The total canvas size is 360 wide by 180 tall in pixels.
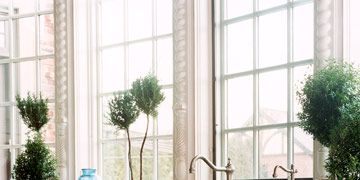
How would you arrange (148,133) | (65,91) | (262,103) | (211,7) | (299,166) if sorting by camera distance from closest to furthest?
(299,166), (262,103), (211,7), (148,133), (65,91)

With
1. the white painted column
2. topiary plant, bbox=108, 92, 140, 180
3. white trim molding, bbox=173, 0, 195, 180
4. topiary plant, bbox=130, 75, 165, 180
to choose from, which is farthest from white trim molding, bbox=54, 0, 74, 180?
the white painted column

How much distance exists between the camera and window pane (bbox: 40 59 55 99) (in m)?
5.82

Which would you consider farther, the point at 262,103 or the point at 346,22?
the point at 262,103

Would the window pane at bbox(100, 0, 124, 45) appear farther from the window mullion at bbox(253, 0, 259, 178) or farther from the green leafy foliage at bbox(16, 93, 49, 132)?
the window mullion at bbox(253, 0, 259, 178)

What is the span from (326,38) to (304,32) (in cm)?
48

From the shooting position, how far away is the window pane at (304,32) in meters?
3.87

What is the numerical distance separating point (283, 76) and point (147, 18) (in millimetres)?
1432

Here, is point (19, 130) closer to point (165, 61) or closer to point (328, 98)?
point (165, 61)

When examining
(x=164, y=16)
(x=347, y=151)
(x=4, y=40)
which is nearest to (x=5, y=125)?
(x=4, y=40)

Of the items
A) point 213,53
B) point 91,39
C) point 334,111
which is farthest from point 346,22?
point 91,39

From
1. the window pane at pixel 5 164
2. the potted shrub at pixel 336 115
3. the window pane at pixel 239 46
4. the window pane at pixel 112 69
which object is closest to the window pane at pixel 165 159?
the window pane at pixel 112 69

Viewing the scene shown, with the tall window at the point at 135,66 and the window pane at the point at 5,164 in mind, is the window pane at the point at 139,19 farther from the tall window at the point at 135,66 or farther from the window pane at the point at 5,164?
the window pane at the point at 5,164

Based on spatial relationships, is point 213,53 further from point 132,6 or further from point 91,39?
point 91,39

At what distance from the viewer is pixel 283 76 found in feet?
13.3
